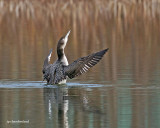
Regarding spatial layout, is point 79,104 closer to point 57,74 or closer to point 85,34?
point 57,74

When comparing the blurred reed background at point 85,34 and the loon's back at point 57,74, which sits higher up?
the blurred reed background at point 85,34

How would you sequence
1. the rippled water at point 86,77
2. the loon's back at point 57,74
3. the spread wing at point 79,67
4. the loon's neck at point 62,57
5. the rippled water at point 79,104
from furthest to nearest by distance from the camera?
the loon's neck at point 62,57 < the loon's back at point 57,74 < the spread wing at point 79,67 < the rippled water at point 86,77 < the rippled water at point 79,104

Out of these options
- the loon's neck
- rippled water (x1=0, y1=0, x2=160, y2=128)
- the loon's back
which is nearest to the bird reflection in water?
rippled water (x1=0, y1=0, x2=160, y2=128)

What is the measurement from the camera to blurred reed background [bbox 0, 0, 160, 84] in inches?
541

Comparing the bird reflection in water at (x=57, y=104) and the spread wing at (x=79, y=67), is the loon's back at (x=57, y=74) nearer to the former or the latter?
the spread wing at (x=79, y=67)

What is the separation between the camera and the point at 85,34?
23000 mm

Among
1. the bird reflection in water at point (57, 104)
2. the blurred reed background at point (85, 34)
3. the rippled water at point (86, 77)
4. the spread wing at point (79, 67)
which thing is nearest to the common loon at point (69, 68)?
the spread wing at point (79, 67)

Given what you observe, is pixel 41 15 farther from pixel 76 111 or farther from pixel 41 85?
pixel 76 111

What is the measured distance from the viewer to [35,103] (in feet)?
32.1

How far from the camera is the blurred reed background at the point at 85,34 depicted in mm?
13734

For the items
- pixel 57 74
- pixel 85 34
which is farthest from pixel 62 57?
pixel 85 34

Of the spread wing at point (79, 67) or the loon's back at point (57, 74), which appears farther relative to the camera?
the loon's back at point (57, 74)

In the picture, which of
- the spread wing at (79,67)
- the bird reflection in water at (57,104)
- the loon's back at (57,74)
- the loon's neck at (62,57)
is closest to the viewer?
the bird reflection in water at (57,104)

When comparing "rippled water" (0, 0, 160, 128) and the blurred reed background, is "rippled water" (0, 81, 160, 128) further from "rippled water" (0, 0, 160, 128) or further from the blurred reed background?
the blurred reed background
